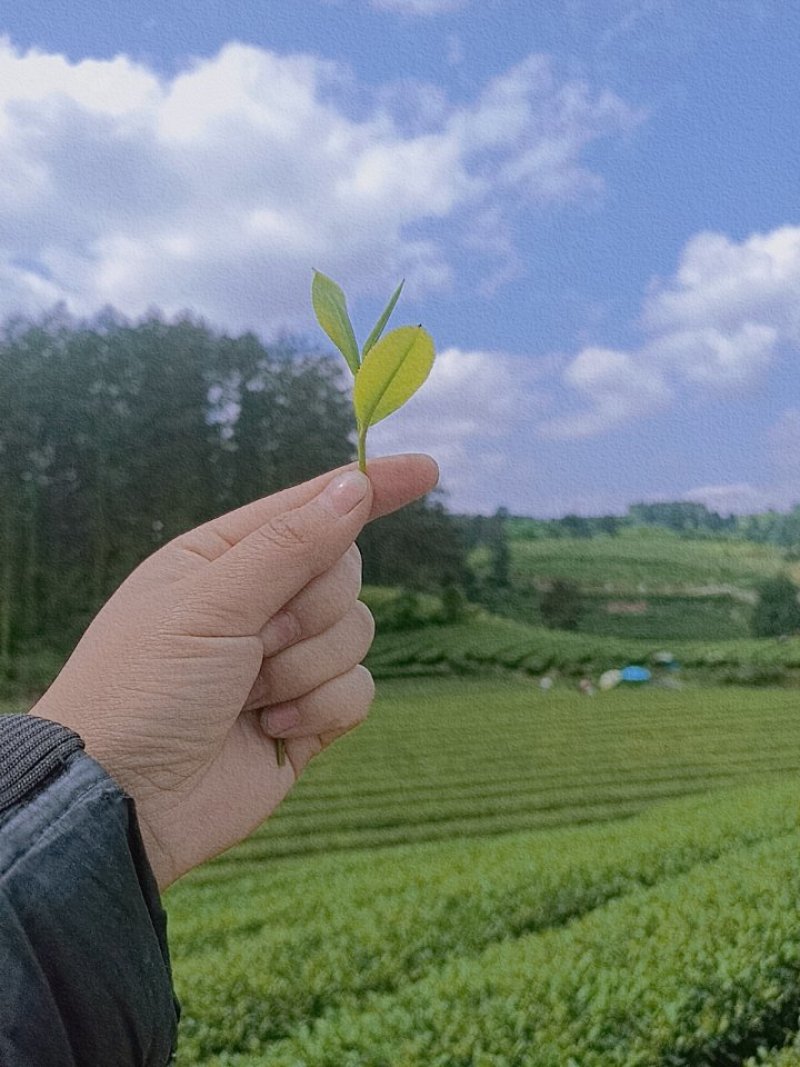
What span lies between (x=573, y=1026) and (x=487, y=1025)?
10 centimetres

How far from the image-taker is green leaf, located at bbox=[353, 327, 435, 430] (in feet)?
1.54

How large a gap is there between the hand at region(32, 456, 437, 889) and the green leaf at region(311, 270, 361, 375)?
0.09 m

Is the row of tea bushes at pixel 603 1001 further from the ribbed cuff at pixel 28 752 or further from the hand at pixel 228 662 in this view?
the ribbed cuff at pixel 28 752

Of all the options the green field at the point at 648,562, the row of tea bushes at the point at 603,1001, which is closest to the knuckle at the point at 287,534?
the row of tea bushes at the point at 603,1001

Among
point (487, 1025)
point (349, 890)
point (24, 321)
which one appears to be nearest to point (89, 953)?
point (487, 1025)

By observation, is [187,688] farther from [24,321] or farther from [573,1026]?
[24,321]

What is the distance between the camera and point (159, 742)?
1.85 ft

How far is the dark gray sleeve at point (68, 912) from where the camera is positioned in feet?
1.35

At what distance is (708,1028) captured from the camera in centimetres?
109

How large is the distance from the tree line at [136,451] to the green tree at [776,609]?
61 centimetres

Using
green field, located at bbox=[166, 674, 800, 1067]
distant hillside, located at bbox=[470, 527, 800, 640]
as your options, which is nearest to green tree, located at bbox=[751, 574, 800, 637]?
distant hillside, located at bbox=[470, 527, 800, 640]

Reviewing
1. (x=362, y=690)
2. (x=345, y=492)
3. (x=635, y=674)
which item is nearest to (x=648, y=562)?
(x=635, y=674)

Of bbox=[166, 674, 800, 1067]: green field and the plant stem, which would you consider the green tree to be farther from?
the plant stem

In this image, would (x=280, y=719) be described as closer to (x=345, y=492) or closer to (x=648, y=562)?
(x=345, y=492)
